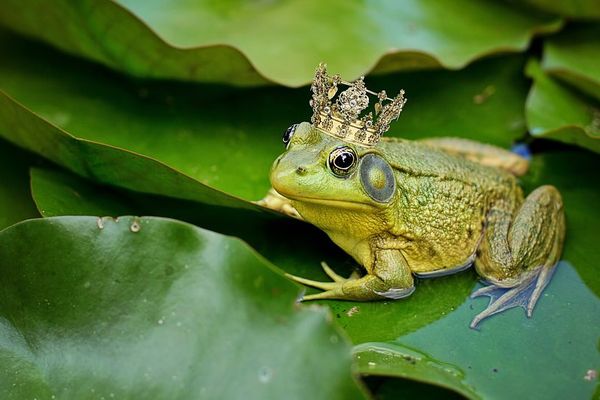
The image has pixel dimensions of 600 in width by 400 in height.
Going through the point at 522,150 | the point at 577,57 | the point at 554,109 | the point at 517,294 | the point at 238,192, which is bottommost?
the point at 517,294

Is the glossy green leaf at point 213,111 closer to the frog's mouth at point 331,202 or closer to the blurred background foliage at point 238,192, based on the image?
the blurred background foliage at point 238,192

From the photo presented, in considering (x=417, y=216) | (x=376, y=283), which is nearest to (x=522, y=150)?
(x=417, y=216)

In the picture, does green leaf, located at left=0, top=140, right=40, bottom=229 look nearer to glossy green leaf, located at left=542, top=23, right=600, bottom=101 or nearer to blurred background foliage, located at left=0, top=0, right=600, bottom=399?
blurred background foliage, located at left=0, top=0, right=600, bottom=399

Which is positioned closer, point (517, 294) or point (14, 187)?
point (517, 294)

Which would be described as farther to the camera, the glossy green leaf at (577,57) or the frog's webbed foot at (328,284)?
Result: the glossy green leaf at (577,57)

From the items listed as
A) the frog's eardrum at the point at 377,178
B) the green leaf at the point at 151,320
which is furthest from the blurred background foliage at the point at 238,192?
the frog's eardrum at the point at 377,178

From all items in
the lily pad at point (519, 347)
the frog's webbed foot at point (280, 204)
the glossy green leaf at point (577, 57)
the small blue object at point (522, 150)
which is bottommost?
the lily pad at point (519, 347)

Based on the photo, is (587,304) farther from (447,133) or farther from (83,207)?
(83,207)

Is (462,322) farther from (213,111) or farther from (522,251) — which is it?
(213,111)
